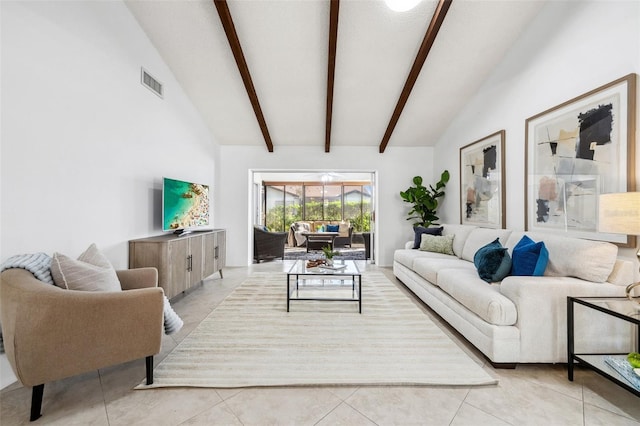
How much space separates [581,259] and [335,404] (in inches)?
83.2

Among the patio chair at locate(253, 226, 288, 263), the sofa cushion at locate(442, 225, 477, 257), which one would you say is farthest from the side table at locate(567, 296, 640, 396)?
the patio chair at locate(253, 226, 288, 263)

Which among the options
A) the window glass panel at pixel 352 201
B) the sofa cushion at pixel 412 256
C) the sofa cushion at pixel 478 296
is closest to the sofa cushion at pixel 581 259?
the sofa cushion at pixel 478 296

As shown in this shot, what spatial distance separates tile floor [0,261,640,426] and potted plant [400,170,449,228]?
3546 millimetres

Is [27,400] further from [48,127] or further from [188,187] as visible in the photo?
[188,187]

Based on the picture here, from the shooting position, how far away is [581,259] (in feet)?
6.93

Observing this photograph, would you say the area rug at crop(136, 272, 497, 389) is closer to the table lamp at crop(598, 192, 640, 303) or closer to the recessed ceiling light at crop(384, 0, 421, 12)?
the table lamp at crop(598, 192, 640, 303)

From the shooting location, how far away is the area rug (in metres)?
1.85

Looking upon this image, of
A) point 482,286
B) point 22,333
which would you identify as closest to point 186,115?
point 22,333

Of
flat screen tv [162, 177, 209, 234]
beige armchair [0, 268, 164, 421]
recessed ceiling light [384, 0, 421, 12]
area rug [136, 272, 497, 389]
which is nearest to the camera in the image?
beige armchair [0, 268, 164, 421]

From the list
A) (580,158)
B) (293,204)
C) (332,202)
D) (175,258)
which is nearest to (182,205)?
(175,258)

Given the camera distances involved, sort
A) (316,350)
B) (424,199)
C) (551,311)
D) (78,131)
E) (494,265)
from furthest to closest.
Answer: (424,199), (494,265), (78,131), (316,350), (551,311)

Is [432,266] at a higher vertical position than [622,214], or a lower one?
lower

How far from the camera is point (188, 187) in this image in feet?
12.8

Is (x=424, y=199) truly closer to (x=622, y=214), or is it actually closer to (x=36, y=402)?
(x=622, y=214)
